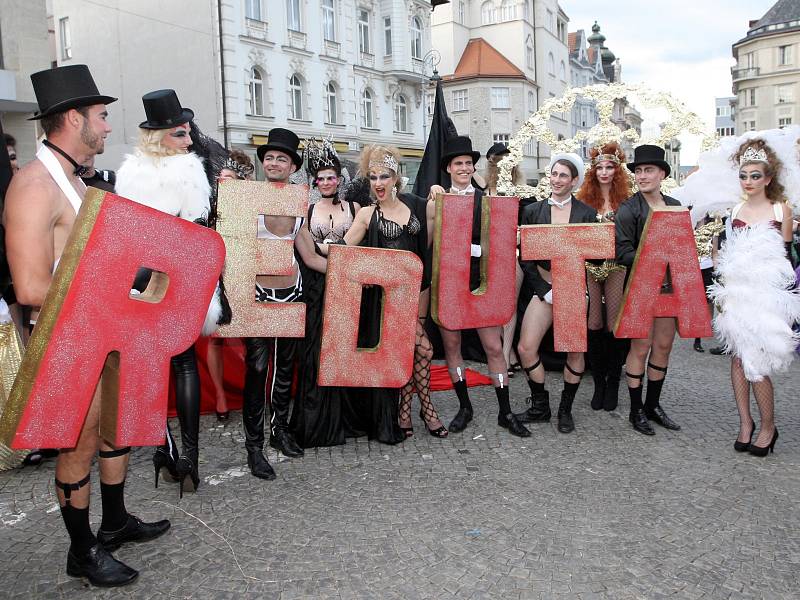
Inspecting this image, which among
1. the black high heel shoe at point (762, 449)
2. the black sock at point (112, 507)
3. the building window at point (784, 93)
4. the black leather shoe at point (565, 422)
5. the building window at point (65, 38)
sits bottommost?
the black high heel shoe at point (762, 449)

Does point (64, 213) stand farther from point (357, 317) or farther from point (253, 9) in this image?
point (253, 9)

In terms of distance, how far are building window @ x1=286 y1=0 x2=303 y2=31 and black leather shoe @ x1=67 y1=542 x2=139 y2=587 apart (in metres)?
27.5

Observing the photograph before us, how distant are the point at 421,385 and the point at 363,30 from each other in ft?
99.2

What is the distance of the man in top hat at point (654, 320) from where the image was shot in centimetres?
498

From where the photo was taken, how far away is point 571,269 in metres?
4.79

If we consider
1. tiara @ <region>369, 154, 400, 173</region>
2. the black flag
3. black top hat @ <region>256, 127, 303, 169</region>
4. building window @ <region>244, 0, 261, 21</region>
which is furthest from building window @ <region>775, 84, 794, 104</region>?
black top hat @ <region>256, 127, 303, 169</region>

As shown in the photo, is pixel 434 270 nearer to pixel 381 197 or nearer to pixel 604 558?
pixel 381 197

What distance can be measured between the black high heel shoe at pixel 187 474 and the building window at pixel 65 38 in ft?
89.0

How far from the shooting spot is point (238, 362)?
5.86 meters

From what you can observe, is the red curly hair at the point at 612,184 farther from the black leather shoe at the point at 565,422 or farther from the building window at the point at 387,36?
the building window at the point at 387,36

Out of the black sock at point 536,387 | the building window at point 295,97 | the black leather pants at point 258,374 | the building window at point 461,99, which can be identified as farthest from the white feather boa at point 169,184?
the building window at point 461,99

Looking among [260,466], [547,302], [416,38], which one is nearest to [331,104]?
[416,38]

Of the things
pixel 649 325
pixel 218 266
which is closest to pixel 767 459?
pixel 649 325

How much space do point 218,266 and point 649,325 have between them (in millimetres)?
3096
